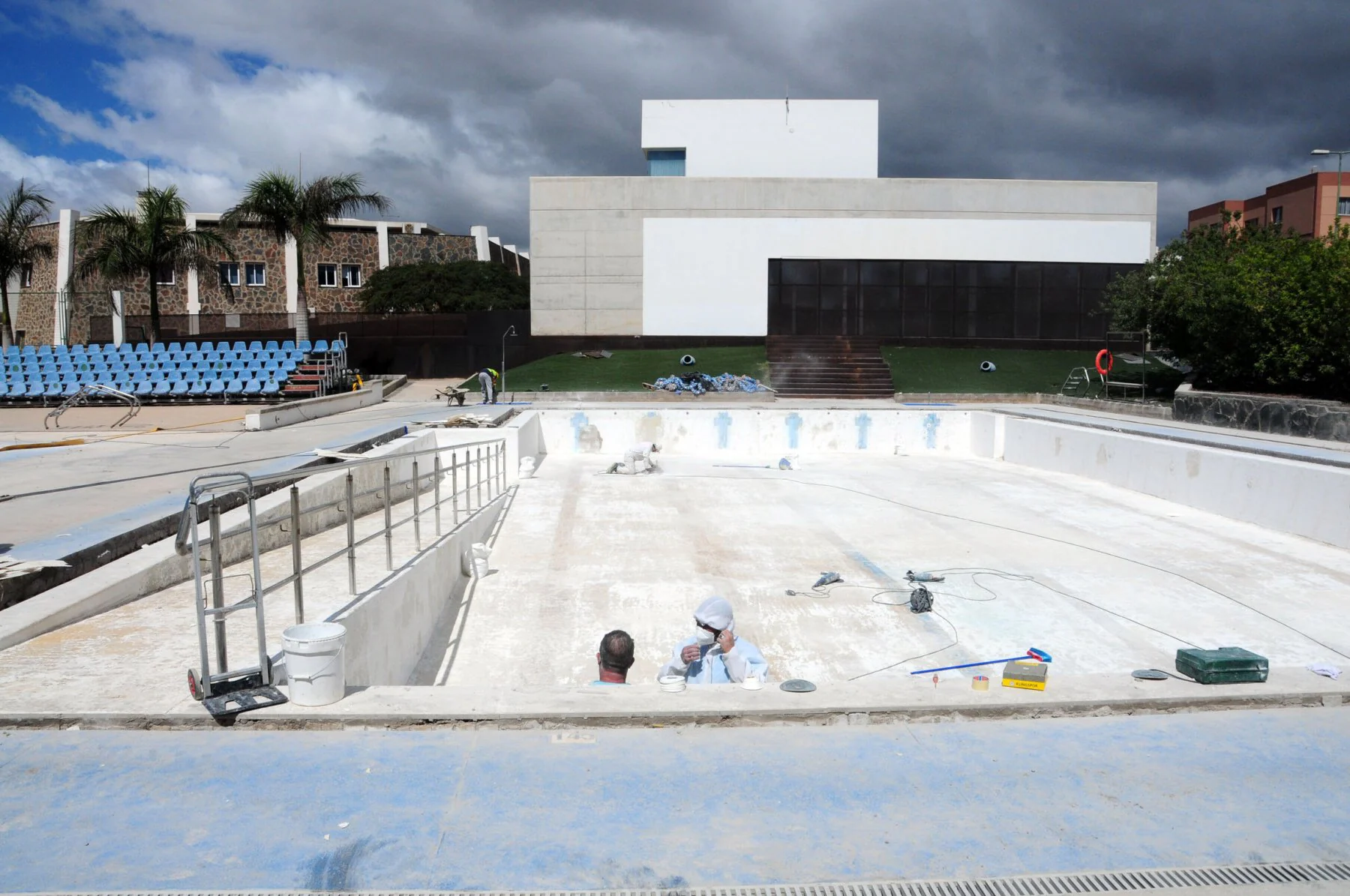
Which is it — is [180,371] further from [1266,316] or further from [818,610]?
[1266,316]

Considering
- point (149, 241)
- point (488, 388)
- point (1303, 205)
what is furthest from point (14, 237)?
point (1303, 205)

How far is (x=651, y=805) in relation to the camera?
3.81 meters

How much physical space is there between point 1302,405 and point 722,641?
17820mm

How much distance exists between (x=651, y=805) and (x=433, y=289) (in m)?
56.5

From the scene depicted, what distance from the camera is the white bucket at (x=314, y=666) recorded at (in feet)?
14.8

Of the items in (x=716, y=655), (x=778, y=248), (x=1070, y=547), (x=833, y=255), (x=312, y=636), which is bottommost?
(x=1070, y=547)

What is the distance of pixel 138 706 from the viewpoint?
453cm

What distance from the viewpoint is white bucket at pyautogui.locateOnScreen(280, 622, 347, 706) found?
14.8ft

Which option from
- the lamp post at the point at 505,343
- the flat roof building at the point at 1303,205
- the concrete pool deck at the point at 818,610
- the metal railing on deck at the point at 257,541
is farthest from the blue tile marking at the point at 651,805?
the flat roof building at the point at 1303,205

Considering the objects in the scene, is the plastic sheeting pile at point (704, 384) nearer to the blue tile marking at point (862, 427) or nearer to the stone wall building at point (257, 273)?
the blue tile marking at point (862, 427)

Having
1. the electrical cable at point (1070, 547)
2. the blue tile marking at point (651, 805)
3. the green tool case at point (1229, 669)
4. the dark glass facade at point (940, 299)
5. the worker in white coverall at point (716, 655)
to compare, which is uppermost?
the dark glass facade at point (940, 299)

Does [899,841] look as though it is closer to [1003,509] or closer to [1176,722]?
[1176,722]

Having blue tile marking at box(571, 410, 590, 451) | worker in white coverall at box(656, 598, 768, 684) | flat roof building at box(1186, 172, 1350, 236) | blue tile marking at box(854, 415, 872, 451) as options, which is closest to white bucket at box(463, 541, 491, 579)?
worker in white coverall at box(656, 598, 768, 684)

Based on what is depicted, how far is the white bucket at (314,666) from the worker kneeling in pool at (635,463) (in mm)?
15141
